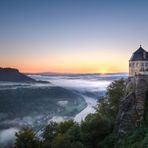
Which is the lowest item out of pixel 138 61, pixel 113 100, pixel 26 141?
pixel 26 141

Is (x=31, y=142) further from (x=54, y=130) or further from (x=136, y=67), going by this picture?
(x=136, y=67)

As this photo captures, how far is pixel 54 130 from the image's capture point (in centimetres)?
6284

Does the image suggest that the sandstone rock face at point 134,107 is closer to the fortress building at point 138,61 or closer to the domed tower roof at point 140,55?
the fortress building at point 138,61

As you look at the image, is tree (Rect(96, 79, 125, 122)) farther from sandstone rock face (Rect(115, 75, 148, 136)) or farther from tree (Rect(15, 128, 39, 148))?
tree (Rect(15, 128, 39, 148))

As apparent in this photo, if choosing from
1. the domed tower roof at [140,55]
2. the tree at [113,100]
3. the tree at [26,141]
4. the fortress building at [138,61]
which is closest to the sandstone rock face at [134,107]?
the tree at [113,100]

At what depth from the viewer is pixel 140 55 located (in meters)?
69.1

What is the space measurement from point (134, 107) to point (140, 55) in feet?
86.1

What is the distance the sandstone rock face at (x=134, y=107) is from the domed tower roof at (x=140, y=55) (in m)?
20.1

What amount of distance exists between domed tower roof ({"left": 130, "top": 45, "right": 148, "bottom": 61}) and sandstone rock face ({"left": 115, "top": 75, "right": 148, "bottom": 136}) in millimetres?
20083

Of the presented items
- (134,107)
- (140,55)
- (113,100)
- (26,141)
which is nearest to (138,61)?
(140,55)

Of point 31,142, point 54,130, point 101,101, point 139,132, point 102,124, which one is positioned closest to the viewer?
point 139,132

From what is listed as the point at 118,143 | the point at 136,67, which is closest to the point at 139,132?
the point at 118,143

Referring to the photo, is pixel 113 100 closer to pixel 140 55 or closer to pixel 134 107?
pixel 134 107

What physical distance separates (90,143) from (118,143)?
8.18 meters
